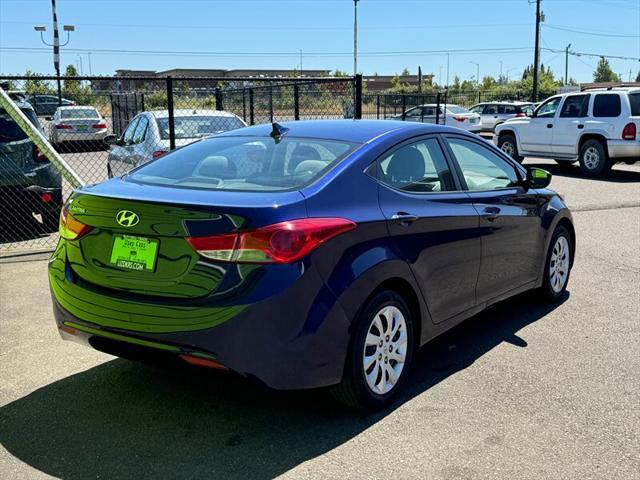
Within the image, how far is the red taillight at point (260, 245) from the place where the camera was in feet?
10.3

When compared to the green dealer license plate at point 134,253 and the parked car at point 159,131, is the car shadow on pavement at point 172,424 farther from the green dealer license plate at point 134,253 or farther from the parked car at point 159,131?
the parked car at point 159,131

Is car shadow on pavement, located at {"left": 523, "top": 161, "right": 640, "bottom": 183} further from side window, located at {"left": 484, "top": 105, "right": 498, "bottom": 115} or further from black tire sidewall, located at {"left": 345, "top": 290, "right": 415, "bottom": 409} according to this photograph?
side window, located at {"left": 484, "top": 105, "right": 498, "bottom": 115}

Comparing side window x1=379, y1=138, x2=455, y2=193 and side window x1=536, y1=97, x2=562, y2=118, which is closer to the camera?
side window x1=379, y1=138, x2=455, y2=193

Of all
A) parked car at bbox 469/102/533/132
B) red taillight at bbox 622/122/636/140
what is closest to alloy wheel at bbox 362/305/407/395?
red taillight at bbox 622/122/636/140

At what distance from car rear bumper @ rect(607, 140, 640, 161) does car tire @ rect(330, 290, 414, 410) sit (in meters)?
12.6

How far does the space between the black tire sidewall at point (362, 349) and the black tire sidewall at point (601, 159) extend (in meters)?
13.0

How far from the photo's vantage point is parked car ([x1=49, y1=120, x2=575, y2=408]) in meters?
3.17

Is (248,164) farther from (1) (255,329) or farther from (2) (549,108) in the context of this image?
(2) (549,108)

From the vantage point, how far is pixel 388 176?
3977mm

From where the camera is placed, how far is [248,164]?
407 cm

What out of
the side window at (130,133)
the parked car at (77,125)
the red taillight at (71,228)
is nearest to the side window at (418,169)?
the red taillight at (71,228)

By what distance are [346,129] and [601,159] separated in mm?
12639

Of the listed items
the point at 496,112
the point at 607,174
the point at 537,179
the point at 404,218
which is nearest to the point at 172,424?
the point at 404,218

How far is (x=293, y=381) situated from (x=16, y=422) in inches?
62.5
